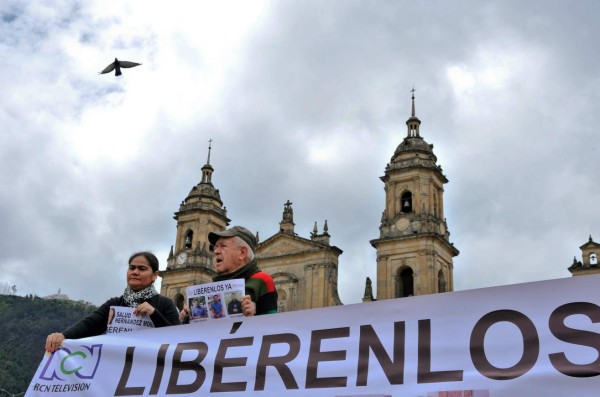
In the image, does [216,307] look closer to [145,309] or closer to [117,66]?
[145,309]

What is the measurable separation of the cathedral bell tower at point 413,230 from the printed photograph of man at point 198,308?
25.2 m

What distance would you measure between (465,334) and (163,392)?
1943 millimetres

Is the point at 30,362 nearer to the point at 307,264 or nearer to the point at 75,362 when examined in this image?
the point at 307,264

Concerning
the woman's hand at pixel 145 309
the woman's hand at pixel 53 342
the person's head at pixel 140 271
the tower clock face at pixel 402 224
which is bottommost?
the woman's hand at pixel 53 342

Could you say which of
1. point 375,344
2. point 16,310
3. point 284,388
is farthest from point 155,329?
point 16,310

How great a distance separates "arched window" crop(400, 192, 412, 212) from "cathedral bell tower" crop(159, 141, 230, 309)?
11.3 m

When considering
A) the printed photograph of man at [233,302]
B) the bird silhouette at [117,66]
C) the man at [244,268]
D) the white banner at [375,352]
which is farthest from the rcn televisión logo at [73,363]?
the bird silhouette at [117,66]

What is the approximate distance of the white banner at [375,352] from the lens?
3.49m

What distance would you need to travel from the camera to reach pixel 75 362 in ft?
15.8

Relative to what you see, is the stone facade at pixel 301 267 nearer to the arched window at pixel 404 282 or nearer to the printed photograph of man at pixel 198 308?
the arched window at pixel 404 282

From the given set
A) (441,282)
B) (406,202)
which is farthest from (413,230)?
(441,282)

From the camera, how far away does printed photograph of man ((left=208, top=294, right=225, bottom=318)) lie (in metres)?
4.59

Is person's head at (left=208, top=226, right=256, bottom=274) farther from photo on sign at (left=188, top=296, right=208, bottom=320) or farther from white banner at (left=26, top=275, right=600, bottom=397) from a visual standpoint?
white banner at (left=26, top=275, right=600, bottom=397)

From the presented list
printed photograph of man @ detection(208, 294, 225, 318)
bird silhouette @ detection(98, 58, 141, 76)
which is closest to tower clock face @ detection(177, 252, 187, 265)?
bird silhouette @ detection(98, 58, 141, 76)
